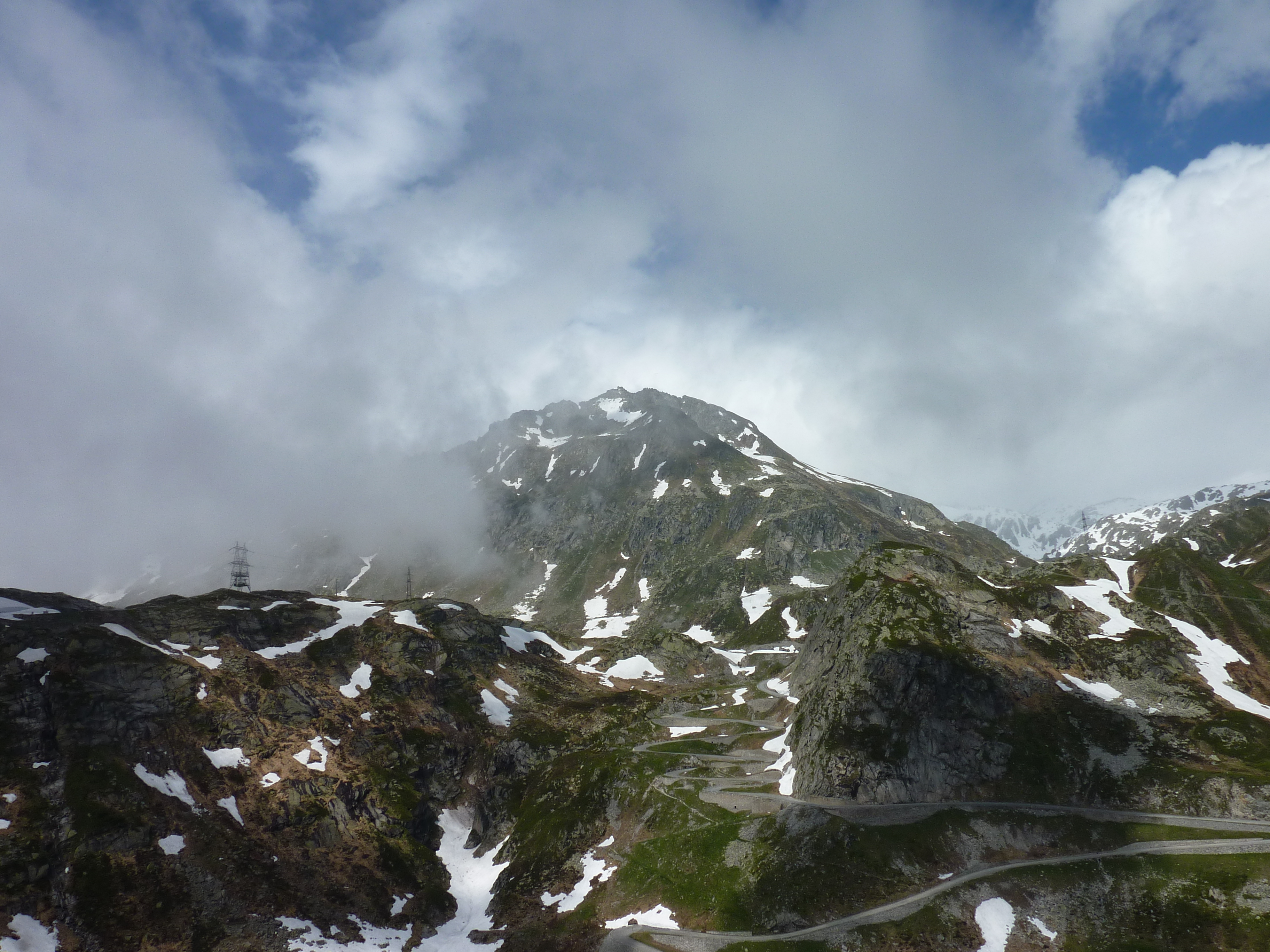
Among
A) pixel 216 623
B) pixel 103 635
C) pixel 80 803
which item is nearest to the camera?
pixel 80 803

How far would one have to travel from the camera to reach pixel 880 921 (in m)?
68.8

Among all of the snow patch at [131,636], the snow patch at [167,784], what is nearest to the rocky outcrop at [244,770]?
the snow patch at [167,784]

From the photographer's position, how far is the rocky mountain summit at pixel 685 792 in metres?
69.7

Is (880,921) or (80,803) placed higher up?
(80,803)

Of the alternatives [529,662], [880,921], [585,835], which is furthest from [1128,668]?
[529,662]

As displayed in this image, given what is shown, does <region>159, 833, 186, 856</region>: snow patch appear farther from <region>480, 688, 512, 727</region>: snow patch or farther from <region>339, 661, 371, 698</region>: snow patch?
<region>480, 688, 512, 727</region>: snow patch

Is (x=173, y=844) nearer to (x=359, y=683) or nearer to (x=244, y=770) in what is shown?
(x=244, y=770)

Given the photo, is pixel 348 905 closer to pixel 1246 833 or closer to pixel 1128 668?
pixel 1246 833

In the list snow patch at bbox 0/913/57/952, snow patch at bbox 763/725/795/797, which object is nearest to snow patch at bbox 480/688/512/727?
snow patch at bbox 763/725/795/797

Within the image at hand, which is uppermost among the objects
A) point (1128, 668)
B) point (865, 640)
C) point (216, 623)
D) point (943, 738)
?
point (216, 623)

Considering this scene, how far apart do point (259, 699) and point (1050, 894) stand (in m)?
108

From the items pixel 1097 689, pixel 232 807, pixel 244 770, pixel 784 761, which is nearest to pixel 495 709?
pixel 244 770

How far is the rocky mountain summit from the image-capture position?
69688 millimetres

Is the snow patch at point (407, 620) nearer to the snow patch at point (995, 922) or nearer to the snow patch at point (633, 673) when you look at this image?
the snow patch at point (633, 673)
